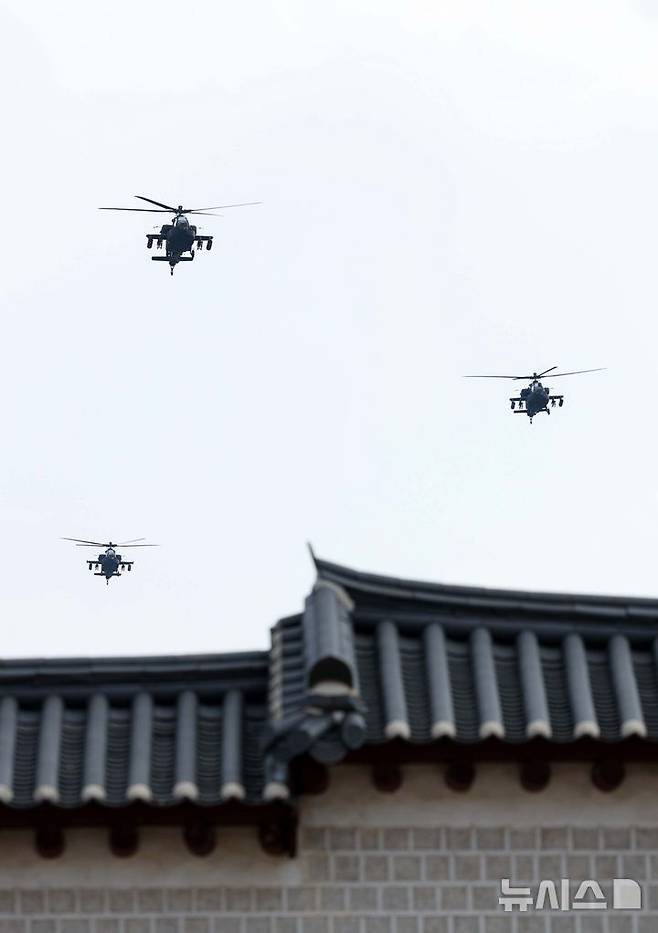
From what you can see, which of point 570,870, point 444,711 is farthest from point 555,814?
point 444,711

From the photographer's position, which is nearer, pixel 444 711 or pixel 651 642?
pixel 444 711

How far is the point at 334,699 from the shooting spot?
1080cm

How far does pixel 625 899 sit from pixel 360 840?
6.08 feet

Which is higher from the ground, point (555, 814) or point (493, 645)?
point (493, 645)

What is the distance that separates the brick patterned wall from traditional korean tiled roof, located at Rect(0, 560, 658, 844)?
44 centimetres

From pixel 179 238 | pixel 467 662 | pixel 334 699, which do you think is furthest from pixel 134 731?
pixel 179 238

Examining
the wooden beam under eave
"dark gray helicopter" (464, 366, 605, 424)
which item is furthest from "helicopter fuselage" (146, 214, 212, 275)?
the wooden beam under eave

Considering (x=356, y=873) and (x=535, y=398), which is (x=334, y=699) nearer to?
(x=356, y=873)

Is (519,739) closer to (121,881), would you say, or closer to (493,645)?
(493,645)

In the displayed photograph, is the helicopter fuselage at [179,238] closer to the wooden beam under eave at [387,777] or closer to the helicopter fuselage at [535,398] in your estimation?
the helicopter fuselage at [535,398]

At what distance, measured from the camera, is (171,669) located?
12.2 meters

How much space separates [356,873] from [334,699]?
165 centimetres

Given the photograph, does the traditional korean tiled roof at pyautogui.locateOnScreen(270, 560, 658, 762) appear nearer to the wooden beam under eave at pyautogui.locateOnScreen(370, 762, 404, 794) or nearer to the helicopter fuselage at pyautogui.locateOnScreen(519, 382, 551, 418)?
the wooden beam under eave at pyautogui.locateOnScreen(370, 762, 404, 794)

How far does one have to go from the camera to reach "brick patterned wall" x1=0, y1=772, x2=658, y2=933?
11727 mm
